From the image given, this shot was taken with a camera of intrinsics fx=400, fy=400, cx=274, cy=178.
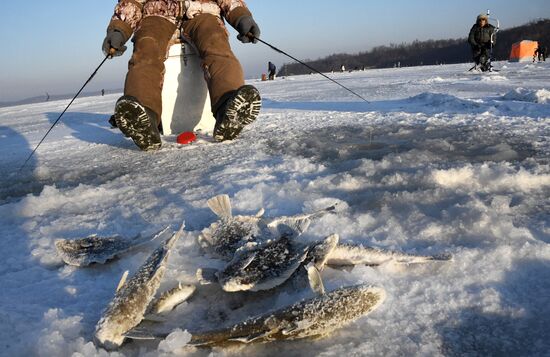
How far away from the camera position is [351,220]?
169 centimetres

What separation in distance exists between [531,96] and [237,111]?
12.1ft

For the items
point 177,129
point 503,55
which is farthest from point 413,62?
point 177,129

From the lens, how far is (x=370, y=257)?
1.28m

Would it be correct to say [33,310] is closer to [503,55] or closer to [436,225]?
[436,225]

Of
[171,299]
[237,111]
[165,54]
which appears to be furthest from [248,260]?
[165,54]

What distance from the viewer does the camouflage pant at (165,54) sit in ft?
11.5

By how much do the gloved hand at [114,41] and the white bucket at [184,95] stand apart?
57cm

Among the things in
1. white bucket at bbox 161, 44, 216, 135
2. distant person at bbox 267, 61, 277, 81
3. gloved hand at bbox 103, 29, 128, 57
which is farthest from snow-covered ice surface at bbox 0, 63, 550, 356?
distant person at bbox 267, 61, 277, 81

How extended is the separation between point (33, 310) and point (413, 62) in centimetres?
13121

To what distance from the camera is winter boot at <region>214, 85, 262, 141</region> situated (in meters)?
3.30

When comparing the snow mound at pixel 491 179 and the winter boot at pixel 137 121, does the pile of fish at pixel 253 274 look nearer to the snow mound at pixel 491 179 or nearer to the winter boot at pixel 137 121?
the snow mound at pixel 491 179

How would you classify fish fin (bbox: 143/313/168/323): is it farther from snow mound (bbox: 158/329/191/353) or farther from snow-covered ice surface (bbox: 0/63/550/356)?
snow mound (bbox: 158/329/191/353)

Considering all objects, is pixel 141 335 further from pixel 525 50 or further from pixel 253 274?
pixel 525 50

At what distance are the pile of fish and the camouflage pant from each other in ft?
6.87
